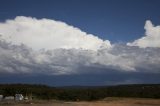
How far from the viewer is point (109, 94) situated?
4818 inches

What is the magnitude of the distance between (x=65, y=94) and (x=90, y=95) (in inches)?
315

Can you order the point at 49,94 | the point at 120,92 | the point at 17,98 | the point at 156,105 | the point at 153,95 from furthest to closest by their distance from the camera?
the point at 120,92, the point at 49,94, the point at 153,95, the point at 17,98, the point at 156,105

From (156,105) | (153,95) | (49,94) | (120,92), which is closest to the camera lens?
(156,105)

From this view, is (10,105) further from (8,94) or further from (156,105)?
(8,94)

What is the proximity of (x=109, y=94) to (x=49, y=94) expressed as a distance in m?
20.5

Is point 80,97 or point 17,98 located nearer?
point 17,98

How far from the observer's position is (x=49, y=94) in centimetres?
11650

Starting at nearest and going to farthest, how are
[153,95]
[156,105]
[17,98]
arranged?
[156,105] → [17,98] → [153,95]

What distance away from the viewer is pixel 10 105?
73.8m

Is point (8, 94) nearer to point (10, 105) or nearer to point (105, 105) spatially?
point (10, 105)

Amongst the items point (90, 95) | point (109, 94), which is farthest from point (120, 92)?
point (90, 95)

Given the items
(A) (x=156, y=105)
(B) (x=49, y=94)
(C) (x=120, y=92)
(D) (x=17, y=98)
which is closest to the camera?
(A) (x=156, y=105)

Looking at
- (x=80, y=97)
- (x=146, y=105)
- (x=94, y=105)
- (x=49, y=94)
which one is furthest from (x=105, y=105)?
(x=49, y=94)

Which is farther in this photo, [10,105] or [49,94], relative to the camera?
[49,94]
